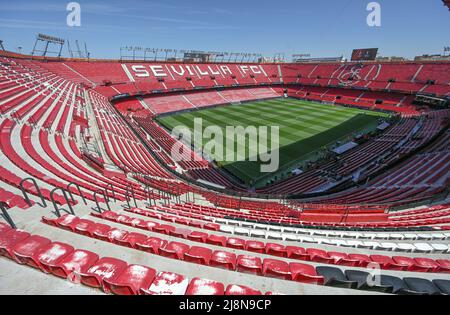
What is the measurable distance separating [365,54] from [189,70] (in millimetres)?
51751

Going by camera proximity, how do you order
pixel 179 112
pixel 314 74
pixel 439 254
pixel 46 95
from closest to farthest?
pixel 439 254 → pixel 46 95 → pixel 179 112 → pixel 314 74

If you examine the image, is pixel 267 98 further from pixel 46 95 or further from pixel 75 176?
pixel 75 176

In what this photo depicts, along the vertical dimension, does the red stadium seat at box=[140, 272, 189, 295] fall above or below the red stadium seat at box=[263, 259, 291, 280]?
above

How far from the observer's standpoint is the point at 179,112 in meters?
47.1

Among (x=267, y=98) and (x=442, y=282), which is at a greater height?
(x=267, y=98)

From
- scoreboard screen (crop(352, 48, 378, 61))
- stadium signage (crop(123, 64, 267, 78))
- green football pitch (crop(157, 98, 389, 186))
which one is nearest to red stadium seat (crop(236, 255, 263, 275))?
green football pitch (crop(157, 98, 389, 186))

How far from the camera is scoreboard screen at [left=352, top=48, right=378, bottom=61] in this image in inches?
2566

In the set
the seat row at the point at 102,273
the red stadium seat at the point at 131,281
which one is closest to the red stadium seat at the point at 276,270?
the seat row at the point at 102,273

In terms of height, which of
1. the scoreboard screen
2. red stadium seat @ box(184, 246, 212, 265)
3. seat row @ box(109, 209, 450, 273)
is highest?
the scoreboard screen

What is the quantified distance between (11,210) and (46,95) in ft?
80.1

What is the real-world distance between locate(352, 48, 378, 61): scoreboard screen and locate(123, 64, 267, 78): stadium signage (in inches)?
1099

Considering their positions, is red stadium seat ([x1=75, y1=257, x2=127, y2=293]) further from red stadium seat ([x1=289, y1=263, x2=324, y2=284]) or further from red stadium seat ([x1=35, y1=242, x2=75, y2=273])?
red stadium seat ([x1=289, y1=263, x2=324, y2=284])

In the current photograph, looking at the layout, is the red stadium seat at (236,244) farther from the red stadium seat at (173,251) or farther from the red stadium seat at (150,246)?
the red stadium seat at (150,246)

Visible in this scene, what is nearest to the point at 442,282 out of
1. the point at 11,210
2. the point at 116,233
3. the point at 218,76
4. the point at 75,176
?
the point at 116,233
